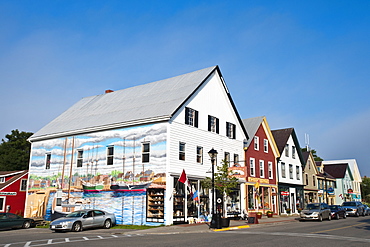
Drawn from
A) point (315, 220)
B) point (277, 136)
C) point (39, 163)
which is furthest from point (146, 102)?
point (277, 136)

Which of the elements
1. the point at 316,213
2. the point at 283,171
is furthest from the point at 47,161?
the point at 283,171

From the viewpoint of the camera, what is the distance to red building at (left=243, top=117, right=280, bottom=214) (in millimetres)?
35344

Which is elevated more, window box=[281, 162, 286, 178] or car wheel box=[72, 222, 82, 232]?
window box=[281, 162, 286, 178]

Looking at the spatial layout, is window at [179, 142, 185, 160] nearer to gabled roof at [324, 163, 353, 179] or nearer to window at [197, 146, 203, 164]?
window at [197, 146, 203, 164]

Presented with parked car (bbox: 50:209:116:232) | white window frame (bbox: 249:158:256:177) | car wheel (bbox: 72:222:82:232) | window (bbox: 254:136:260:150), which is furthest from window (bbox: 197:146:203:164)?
car wheel (bbox: 72:222:82:232)

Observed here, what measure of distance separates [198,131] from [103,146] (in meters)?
7.83

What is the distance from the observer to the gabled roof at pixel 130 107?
2745 cm

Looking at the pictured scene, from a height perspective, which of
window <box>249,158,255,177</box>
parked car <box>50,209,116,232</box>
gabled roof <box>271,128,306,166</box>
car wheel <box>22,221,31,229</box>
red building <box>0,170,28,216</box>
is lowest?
car wheel <box>22,221,31,229</box>

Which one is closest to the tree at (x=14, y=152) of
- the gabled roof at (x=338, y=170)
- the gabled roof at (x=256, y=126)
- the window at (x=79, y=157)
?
the window at (x=79, y=157)

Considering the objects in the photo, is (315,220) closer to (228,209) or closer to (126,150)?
(228,209)

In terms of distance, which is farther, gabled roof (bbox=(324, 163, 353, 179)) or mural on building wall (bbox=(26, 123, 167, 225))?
gabled roof (bbox=(324, 163, 353, 179))

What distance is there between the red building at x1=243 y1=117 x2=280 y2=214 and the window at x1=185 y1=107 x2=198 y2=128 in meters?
8.35

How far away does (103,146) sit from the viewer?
29.0m

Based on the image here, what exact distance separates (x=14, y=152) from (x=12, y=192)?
2156 centimetres
